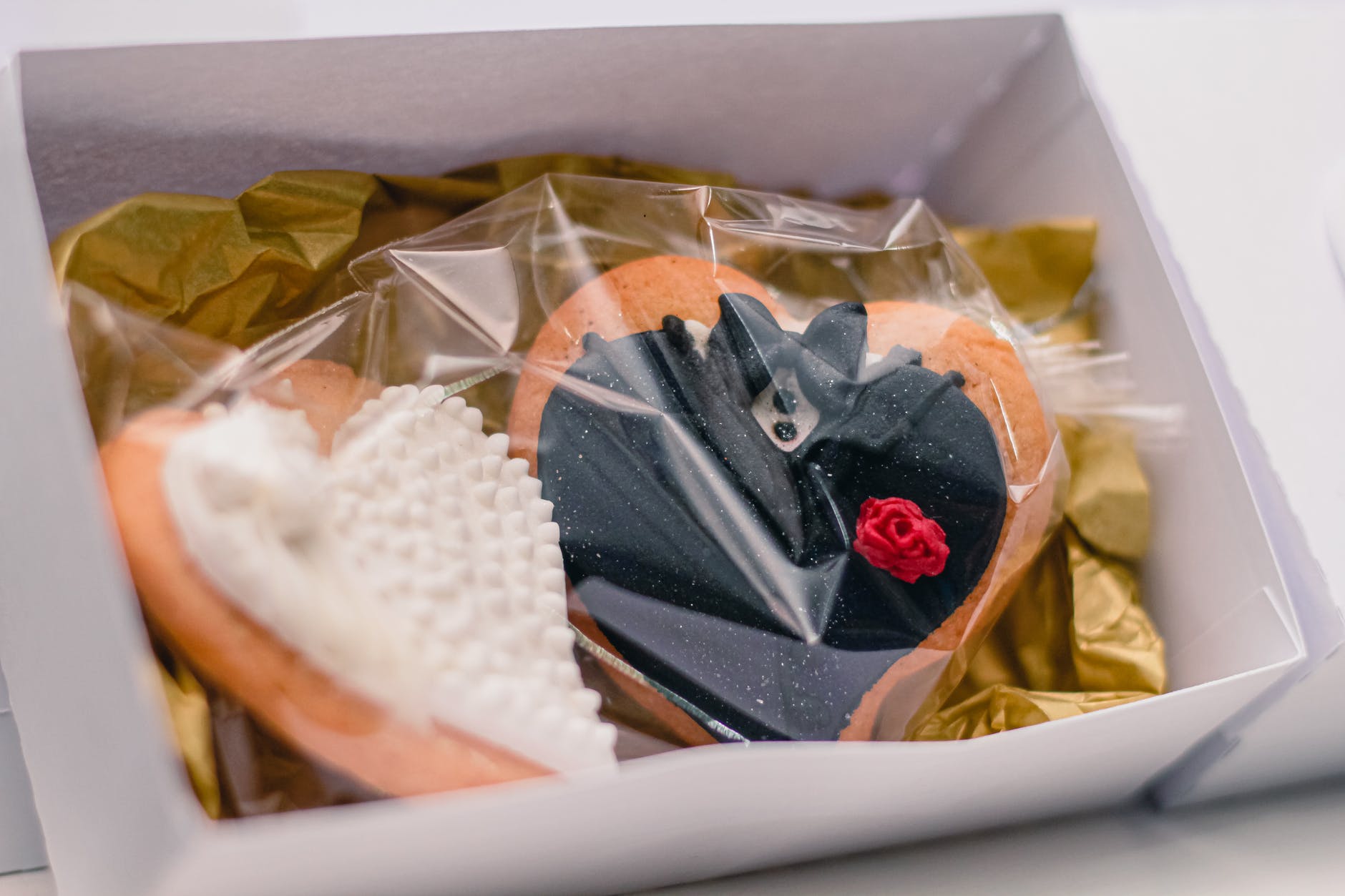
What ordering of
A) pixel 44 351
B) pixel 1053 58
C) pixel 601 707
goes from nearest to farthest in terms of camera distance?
pixel 44 351 → pixel 601 707 → pixel 1053 58

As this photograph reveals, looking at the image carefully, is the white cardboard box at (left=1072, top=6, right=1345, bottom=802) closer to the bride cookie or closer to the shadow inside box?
the shadow inside box

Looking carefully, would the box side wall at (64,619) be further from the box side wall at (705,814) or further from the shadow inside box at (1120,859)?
the shadow inside box at (1120,859)

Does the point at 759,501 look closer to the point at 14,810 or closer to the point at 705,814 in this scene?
the point at 705,814

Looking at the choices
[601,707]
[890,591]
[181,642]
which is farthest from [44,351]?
[890,591]

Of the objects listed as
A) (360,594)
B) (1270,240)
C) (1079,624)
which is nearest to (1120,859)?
(1079,624)

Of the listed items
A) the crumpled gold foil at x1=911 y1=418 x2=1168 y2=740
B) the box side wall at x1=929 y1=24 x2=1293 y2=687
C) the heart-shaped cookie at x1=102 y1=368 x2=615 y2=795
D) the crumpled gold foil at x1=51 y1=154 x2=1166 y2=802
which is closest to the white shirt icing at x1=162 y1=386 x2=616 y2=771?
the heart-shaped cookie at x1=102 y1=368 x2=615 y2=795

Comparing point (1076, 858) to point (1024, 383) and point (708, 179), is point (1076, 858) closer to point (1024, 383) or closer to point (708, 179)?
point (1024, 383)
